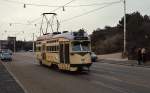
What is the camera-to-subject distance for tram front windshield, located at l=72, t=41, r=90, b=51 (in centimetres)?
Answer: 3086

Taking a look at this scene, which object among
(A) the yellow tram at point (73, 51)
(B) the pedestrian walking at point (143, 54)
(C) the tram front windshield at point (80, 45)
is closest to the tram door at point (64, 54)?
(A) the yellow tram at point (73, 51)

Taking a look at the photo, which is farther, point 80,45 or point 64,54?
point 64,54

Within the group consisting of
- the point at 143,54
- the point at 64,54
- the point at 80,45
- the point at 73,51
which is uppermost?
the point at 80,45

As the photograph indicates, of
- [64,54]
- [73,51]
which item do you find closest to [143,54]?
[64,54]

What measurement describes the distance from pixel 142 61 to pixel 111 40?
3405 cm

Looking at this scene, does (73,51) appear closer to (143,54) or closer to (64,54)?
(64,54)

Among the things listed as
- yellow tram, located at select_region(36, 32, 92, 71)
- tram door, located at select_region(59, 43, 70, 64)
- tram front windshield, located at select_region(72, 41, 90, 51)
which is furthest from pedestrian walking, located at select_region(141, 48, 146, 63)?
tram door, located at select_region(59, 43, 70, 64)

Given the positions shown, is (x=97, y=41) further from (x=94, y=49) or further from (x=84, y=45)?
(x=84, y=45)

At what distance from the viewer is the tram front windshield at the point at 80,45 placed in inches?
1215

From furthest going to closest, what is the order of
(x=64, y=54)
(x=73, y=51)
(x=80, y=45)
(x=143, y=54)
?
1. (x=143, y=54)
2. (x=64, y=54)
3. (x=80, y=45)
4. (x=73, y=51)

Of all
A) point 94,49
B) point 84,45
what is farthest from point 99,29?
point 84,45

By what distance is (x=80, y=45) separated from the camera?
31.1 meters

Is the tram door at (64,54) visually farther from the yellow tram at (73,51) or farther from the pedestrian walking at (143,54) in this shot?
the pedestrian walking at (143,54)

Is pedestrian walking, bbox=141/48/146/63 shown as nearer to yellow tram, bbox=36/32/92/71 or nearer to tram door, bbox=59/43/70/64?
yellow tram, bbox=36/32/92/71
